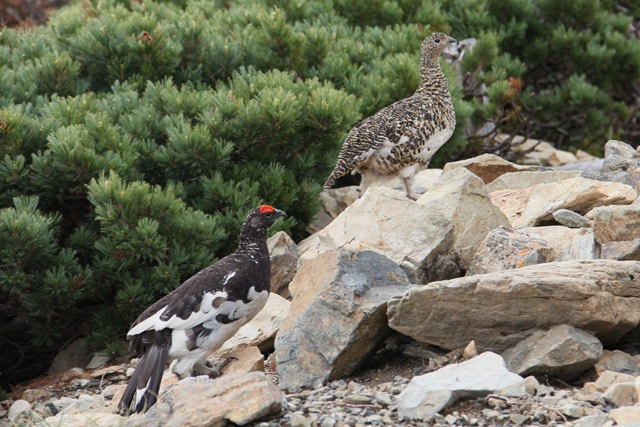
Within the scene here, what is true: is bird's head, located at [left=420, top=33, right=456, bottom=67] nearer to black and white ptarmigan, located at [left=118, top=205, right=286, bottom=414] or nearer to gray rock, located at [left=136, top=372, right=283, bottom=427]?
black and white ptarmigan, located at [left=118, top=205, right=286, bottom=414]

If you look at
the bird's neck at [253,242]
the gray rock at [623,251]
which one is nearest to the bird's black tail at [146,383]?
the bird's neck at [253,242]

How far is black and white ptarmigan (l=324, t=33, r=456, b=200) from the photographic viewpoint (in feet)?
21.7

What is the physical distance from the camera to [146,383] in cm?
443

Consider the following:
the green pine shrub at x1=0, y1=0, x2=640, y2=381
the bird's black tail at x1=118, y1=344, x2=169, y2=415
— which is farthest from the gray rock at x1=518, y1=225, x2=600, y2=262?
the bird's black tail at x1=118, y1=344, x2=169, y2=415

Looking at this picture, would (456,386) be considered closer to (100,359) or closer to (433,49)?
(100,359)

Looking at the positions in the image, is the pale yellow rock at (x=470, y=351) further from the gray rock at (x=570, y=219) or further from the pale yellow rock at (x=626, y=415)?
the gray rock at (x=570, y=219)

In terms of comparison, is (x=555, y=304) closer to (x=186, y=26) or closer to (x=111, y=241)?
(x=111, y=241)

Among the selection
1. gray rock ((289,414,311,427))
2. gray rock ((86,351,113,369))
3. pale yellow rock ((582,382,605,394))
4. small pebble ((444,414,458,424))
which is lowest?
gray rock ((86,351,113,369))

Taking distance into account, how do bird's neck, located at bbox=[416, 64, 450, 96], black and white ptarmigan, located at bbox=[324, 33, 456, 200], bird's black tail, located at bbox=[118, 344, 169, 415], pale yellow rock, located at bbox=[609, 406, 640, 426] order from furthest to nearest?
bird's neck, located at bbox=[416, 64, 450, 96] < black and white ptarmigan, located at bbox=[324, 33, 456, 200] < bird's black tail, located at bbox=[118, 344, 169, 415] < pale yellow rock, located at bbox=[609, 406, 640, 426]

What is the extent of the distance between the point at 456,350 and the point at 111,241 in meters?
2.46

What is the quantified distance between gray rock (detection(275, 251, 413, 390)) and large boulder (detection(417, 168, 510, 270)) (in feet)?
3.01

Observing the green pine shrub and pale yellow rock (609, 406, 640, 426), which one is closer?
pale yellow rock (609, 406, 640, 426)

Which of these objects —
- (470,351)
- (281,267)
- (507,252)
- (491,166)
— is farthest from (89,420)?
(491,166)

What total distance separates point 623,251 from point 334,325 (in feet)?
5.24
